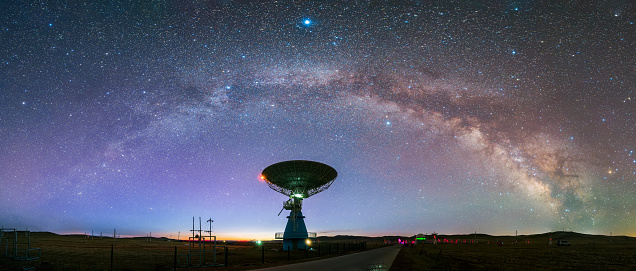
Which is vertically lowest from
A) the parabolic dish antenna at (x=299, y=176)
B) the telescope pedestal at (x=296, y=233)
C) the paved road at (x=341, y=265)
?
the telescope pedestal at (x=296, y=233)

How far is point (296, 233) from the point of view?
48844 mm

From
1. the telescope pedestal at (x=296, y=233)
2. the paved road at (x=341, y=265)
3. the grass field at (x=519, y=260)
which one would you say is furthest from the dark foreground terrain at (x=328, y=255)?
the telescope pedestal at (x=296, y=233)

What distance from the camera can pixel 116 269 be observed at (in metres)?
21.5

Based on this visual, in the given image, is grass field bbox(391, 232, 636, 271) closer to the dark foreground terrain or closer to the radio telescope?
the dark foreground terrain

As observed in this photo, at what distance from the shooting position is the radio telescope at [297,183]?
4775cm

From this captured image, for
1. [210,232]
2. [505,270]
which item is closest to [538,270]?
[505,270]

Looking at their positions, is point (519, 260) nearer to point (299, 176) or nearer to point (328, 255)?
point (328, 255)

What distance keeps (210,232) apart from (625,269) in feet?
86.9

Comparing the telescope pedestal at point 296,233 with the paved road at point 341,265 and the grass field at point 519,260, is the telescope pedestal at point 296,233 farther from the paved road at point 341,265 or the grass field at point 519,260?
the paved road at point 341,265

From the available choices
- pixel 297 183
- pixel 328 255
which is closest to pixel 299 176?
pixel 297 183

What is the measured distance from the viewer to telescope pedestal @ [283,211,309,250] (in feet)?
160

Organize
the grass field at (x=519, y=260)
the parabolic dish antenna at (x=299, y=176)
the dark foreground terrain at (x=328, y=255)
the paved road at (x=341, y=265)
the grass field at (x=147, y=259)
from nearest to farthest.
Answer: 1. the paved road at (x=341, y=265)
2. the grass field at (x=147, y=259)
3. the dark foreground terrain at (x=328, y=255)
4. the grass field at (x=519, y=260)
5. the parabolic dish antenna at (x=299, y=176)

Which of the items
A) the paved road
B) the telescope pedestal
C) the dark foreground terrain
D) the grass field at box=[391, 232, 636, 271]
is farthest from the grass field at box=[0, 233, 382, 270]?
the grass field at box=[391, 232, 636, 271]

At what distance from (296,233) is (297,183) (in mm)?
6927
